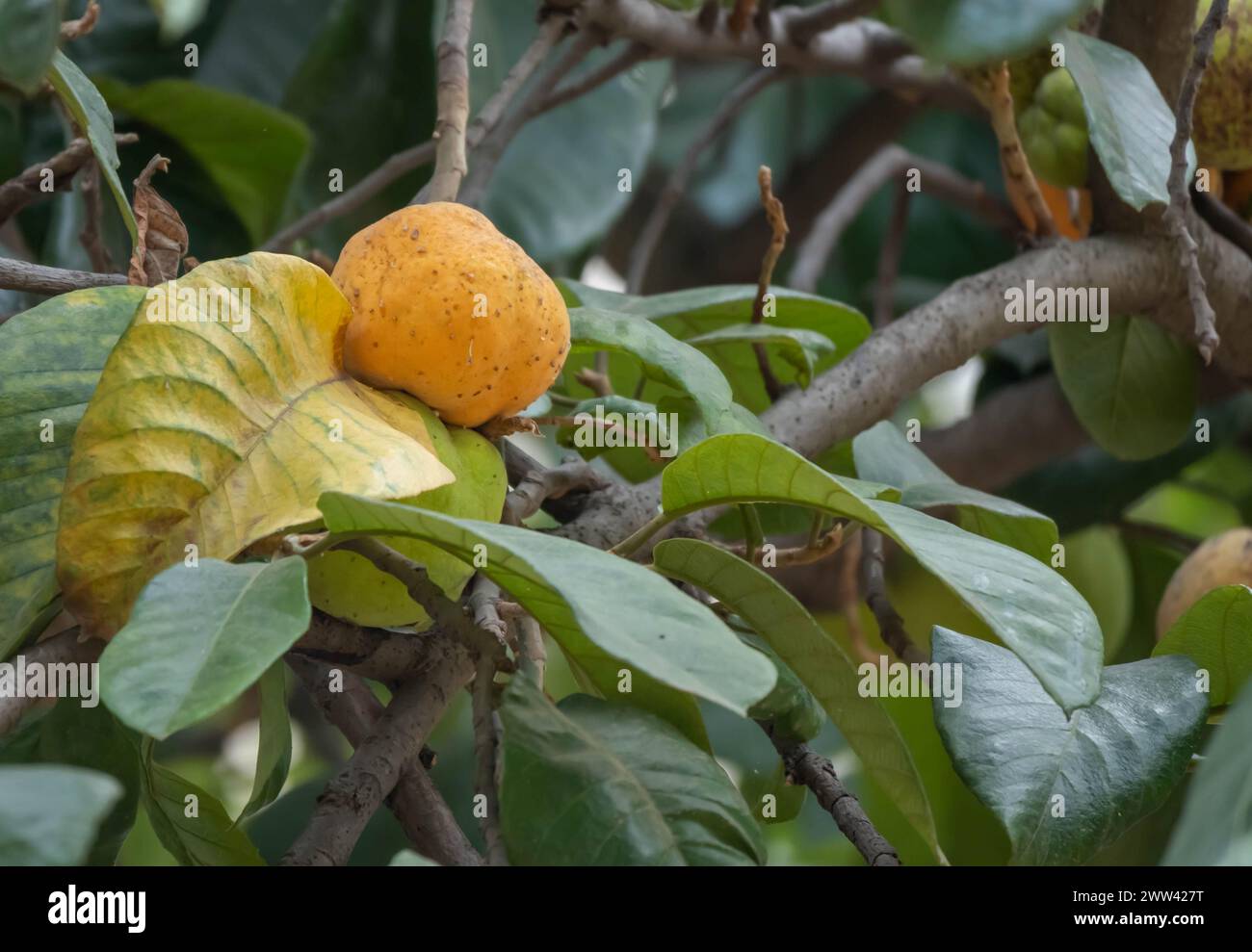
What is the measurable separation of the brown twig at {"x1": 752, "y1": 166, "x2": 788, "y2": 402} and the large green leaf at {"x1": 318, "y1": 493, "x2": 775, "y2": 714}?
0.25m

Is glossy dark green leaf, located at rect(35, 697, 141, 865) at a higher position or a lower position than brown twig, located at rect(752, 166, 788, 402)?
lower

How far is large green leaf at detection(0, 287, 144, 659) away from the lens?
1.26ft

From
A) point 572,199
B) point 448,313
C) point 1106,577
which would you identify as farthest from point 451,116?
point 1106,577

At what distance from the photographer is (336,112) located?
975mm

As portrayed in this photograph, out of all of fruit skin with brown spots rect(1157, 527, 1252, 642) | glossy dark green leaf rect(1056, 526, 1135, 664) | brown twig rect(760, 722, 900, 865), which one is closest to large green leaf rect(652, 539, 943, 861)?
brown twig rect(760, 722, 900, 865)

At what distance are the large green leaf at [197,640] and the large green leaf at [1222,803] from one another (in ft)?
0.66

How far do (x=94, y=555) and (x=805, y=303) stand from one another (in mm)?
418

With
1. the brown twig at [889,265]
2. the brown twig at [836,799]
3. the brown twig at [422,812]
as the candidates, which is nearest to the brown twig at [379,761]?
the brown twig at [422,812]

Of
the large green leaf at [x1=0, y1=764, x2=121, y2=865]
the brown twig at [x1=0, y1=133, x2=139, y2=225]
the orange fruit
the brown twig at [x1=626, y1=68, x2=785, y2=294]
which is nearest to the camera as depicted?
the large green leaf at [x1=0, y1=764, x2=121, y2=865]

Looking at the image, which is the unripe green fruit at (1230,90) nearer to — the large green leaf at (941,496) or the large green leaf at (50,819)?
the large green leaf at (941,496)

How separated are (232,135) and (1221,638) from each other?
61 cm

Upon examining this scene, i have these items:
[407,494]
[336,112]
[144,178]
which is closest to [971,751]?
[407,494]

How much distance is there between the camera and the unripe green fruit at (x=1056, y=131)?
27.5 inches

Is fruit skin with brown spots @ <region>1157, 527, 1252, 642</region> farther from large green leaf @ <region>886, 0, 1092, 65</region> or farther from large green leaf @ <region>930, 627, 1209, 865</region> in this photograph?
large green leaf @ <region>886, 0, 1092, 65</region>
